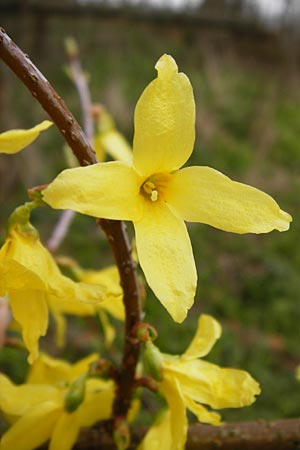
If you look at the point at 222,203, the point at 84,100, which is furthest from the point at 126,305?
the point at 84,100

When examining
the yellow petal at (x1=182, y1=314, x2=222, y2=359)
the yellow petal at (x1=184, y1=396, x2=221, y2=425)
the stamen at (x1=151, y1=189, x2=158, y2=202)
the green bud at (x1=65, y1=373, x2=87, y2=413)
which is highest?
the stamen at (x1=151, y1=189, x2=158, y2=202)

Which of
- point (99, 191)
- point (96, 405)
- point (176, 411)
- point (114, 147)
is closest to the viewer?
point (99, 191)

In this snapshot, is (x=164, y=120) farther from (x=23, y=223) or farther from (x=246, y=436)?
(x=246, y=436)

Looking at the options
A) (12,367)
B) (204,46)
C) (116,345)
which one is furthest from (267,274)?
(204,46)

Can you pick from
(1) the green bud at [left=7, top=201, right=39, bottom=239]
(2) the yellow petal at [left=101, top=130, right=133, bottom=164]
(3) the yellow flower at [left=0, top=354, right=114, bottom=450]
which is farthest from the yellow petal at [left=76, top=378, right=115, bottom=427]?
(2) the yellow petal at [left=101, top=130, right=133, bottom=164]

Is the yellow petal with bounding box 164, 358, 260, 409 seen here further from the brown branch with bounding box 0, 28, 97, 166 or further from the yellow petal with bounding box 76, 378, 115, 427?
the brown branch with bounding box 0, 28, 97, 166

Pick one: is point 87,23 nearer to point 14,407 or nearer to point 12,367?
point 12,367

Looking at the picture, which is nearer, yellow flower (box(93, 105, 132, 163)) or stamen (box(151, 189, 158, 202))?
stamen (box(151, 189, 158, 202))
